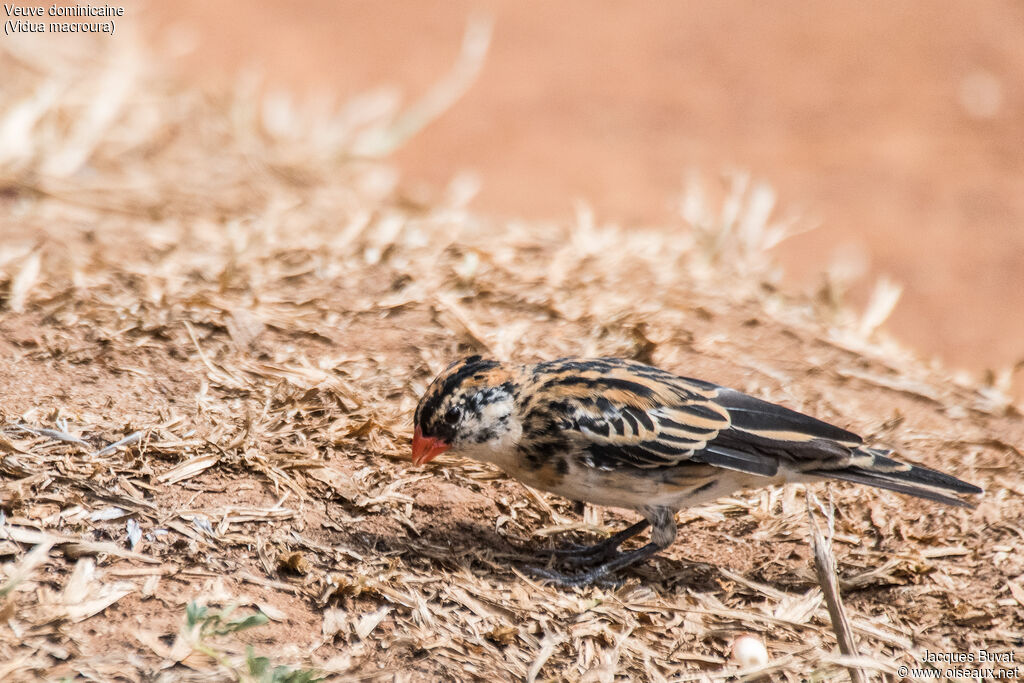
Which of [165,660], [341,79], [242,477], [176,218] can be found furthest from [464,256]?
[341,79]

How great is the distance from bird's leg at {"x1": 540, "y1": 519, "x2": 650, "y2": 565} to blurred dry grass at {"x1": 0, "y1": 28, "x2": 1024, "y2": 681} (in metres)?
0.18

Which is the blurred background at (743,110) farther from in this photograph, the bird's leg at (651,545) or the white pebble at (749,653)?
the white pebble at (749,653)

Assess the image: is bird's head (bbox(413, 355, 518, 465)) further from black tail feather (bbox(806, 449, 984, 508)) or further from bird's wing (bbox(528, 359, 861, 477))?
black tail feather (bbox(806, 449, 984, 508))

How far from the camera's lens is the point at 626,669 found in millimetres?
4562

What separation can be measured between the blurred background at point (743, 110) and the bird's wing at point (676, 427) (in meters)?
6.07

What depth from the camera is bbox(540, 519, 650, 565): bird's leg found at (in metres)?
5.31

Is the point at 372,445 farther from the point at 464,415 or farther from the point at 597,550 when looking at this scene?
the point at 597,550

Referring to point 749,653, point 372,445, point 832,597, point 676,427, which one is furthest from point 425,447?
point 832,597

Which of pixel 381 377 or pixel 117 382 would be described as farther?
pixel 381 377

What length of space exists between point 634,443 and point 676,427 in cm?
22

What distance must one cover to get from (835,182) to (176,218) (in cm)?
846

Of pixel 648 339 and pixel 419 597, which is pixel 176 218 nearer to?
pixel 648 339

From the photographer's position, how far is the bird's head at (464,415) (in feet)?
16.9

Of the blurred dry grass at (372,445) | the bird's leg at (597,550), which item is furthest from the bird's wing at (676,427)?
the blurred dry grass at (372,445)
